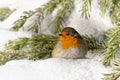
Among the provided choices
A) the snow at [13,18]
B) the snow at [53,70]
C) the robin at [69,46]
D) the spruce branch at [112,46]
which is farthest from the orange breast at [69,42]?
the spruce branch at [112,46]

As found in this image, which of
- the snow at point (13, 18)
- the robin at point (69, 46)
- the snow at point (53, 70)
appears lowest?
the snow at point (53, 70)

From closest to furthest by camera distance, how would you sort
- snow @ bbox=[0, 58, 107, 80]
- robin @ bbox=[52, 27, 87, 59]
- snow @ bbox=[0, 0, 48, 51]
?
snow @ bbox=[0, 58, 107, 80]
robin @ bbox=[52, 27, 87, 59]
snow @ bbox=[0, 0, 48, 51]

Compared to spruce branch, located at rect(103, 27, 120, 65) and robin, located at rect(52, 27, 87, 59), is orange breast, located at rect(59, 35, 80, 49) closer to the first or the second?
robin, located at rect(52, 27, 87, 59)

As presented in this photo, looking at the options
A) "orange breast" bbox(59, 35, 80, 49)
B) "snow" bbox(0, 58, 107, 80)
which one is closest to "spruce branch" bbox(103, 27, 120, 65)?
"snow" bbox(0, 58, 107, 80)

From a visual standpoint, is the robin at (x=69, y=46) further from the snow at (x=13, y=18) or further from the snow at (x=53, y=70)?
the snow at (x=53, y=70)

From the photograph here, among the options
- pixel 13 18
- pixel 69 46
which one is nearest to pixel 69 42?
pixel 69 46

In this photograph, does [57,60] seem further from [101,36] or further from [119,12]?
[101,36]

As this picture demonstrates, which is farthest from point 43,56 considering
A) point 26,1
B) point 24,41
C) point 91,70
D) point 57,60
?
point 26,1

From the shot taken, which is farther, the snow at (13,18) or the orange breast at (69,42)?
the snow at (13,18)
